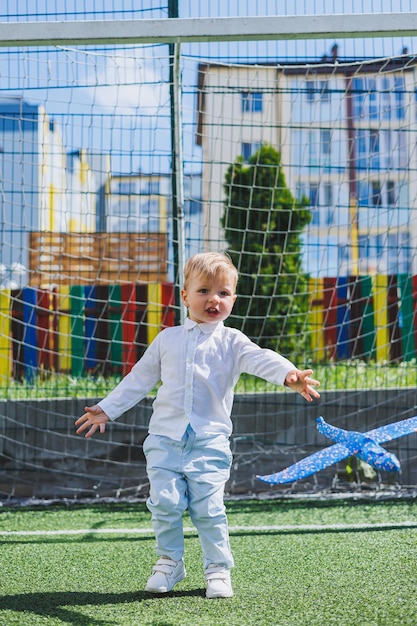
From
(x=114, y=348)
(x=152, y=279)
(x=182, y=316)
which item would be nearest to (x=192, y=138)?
(x=182, y=316)

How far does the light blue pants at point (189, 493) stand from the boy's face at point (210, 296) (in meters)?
0.40

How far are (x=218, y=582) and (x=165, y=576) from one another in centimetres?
18

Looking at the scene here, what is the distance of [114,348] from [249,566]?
3.61 metres

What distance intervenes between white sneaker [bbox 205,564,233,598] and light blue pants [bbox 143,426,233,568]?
22 mm

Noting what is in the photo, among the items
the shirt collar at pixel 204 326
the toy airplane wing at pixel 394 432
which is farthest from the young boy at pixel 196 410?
the toy airplane wing at pixel 394 432

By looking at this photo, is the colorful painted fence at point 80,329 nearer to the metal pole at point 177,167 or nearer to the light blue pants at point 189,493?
the metal pole at point 177,167

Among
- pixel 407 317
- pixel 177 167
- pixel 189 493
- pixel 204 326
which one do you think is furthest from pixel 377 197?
pixel 189 493

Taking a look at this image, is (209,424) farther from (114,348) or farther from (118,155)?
(114,348)

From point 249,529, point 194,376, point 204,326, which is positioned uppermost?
point 204,326

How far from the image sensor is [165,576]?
2.58 m

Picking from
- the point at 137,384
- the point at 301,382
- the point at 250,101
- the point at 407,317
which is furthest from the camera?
the point at 407,317

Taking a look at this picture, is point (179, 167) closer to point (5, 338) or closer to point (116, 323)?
point (116, 323)

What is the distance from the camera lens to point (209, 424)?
105 inches

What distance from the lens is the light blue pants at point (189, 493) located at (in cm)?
259
